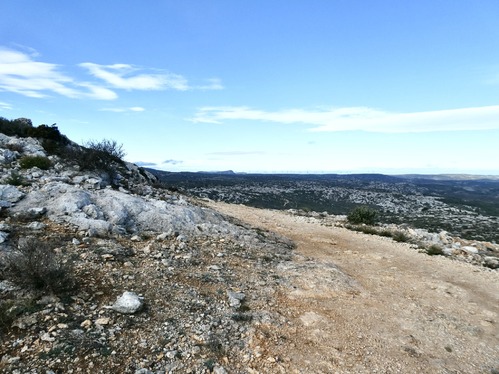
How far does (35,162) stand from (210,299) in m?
12.4

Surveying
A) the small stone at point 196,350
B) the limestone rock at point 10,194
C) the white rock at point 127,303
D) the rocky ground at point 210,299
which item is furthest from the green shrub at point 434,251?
the limestone rock at point 10,194

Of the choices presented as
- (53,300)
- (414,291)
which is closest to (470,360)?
(414,291)

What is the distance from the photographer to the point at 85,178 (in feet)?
51.4

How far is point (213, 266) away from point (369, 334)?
169 inches

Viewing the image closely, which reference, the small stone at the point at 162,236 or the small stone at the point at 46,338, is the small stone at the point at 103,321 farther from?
the small stone at the point at 162,236

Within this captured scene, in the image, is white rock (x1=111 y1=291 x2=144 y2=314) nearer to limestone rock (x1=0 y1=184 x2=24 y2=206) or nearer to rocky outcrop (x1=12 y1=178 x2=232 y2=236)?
rocky outcrop (x1=12 y1=178 x2=232 y2=236)

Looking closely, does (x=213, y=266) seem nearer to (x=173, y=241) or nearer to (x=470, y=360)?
(x=173, y=241)

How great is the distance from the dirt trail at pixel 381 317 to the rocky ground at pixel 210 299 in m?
0.04

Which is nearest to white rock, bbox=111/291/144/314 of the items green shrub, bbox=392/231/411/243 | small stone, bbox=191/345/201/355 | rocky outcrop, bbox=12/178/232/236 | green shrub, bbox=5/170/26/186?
small stone, bbox=191/345/201/355

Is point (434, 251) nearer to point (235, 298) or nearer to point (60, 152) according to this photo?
point (235, 298)

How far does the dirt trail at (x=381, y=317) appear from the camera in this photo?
253 inches

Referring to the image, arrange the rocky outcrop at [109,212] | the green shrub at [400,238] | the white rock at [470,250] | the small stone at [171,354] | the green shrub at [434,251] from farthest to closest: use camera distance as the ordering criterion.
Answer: the green shrub at [400,238] < the white rock at [470,250] < the green shrub at [434,251] < the rocky outcrop at [109,212] < the small stone at [171,354]

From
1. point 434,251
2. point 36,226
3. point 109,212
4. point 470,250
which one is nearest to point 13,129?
point 109,212

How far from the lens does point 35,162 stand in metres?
16.1
